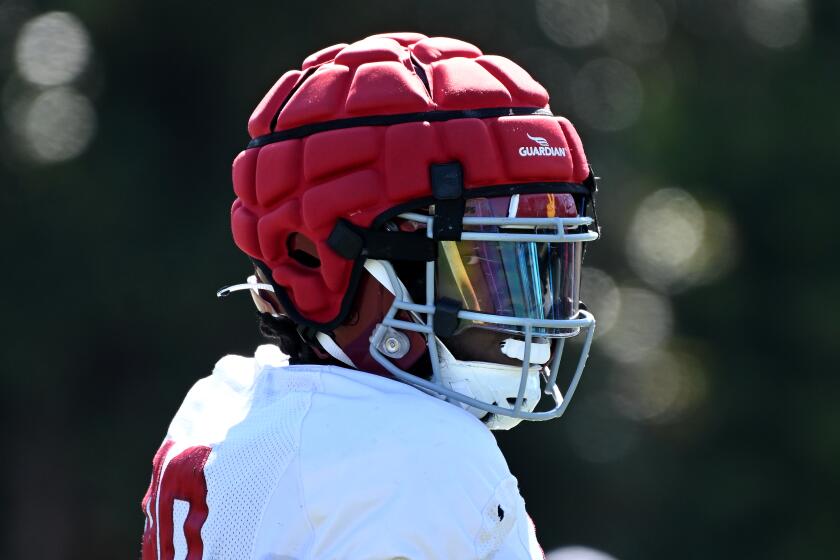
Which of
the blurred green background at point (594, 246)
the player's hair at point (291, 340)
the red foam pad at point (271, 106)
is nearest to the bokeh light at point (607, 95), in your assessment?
the blurred green background at point (594, 246)

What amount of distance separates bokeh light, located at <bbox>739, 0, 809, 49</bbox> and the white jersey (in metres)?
6.64

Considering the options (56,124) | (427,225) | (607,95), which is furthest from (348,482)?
(607,95)

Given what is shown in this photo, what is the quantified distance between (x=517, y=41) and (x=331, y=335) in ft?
16.2

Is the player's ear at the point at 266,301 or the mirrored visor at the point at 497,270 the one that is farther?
the player's ear at the point at 266,301

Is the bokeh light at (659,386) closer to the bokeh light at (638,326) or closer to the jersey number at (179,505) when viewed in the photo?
the bokeh light at (638,326)

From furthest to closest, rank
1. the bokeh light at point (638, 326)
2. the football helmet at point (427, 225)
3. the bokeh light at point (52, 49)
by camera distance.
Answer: the bokeh light at point (638, 326) < the bokeh light at point (52, 49) < the football helmet at point (427, 225)

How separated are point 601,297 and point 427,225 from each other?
5.30 meters

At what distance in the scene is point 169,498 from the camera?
204 centimetres

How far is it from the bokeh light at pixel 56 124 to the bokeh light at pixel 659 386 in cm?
341

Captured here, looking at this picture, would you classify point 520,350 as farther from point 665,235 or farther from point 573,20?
point 665,235

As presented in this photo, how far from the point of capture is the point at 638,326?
757cm

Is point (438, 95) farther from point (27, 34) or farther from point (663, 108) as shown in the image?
Result: point (663, 108)

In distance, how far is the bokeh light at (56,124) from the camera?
6.65 metres

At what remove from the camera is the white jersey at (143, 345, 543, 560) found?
176 cm
